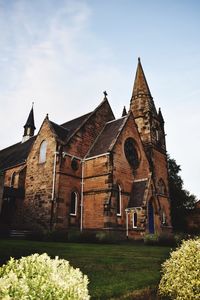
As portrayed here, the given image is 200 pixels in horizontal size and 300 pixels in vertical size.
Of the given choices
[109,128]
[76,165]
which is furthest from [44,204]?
[109,128]

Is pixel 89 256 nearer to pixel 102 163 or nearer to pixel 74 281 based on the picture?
pixel 74 281

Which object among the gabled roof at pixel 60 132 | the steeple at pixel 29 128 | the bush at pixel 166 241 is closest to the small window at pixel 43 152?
the gabled roof at pixel 60 132

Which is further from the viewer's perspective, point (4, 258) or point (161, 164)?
point (161, 164)

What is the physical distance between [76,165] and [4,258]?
1695cm

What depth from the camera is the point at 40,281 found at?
311 cm

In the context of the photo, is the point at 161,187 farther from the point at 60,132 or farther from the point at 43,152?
the point at 43,152

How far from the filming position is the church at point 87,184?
950 inches

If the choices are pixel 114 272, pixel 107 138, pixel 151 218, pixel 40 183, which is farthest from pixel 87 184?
pixel 114 272

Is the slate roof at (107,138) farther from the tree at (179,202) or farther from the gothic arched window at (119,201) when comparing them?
the tree at (179,202)

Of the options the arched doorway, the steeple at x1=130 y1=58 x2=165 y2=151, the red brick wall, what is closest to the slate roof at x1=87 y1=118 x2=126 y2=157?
the red brick wall

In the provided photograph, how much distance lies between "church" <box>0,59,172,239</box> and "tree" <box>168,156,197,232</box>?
36.5ft

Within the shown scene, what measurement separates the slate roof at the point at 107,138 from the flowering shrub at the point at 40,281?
868 inches

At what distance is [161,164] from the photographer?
36.9m

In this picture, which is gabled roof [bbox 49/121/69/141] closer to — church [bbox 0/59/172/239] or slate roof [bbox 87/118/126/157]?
church [bbox 0/59/172/239]
